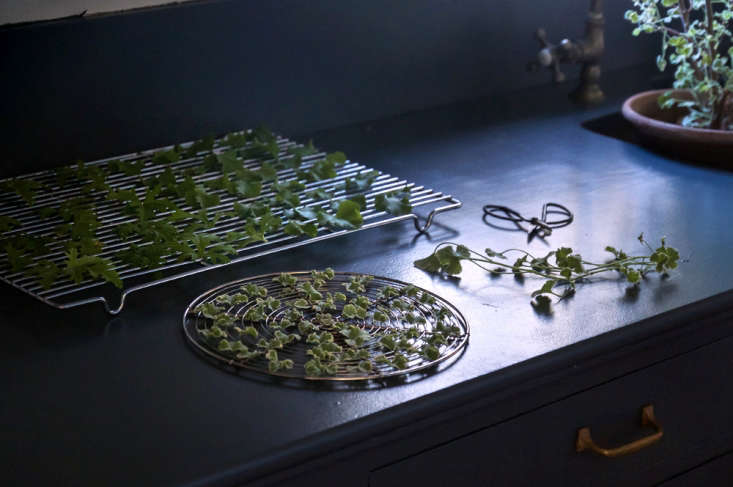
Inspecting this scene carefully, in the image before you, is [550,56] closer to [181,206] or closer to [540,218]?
[540,218]

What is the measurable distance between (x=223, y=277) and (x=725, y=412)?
26.5 inches

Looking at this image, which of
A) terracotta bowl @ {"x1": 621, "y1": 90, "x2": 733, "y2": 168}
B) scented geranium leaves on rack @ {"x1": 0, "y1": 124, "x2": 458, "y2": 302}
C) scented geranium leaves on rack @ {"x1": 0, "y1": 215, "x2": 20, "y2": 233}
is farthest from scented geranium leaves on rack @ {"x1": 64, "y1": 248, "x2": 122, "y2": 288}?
terracotta bowl @ {"x1": 621, "y1": 90, "x2": 733, "y2": 168}

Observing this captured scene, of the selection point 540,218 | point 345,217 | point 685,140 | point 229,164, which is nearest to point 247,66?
point 229,164

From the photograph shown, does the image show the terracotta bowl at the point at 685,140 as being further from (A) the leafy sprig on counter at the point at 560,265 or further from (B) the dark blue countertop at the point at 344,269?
(A) the leafy sprig on counter at the point at 560,265

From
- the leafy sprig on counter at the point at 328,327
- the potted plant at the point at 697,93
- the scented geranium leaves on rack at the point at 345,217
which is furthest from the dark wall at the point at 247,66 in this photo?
the leafy sprig on counter at the point at 328,327

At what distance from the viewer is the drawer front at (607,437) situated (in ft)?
3.08

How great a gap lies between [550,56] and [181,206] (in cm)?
88

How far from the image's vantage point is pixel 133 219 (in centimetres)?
131

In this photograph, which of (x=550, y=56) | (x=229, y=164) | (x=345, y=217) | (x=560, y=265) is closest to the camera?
(x=560, y=265)

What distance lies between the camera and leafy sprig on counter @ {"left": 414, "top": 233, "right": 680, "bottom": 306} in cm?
113

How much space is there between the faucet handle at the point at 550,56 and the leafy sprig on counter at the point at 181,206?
56cm

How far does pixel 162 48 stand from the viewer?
1.59m

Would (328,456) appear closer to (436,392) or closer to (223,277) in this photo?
(436,392)

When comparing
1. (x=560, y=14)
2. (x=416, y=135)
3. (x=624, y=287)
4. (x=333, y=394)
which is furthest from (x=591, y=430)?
(x=560, y=14)
